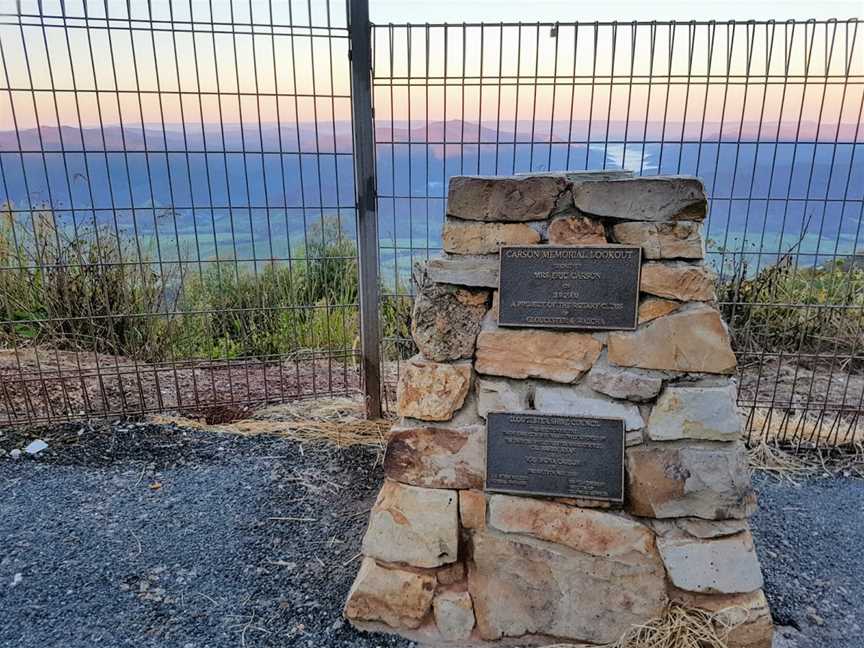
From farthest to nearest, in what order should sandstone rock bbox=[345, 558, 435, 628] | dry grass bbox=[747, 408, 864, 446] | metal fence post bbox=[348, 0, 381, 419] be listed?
dry grass bbox=[747, 408, 864, 446]
metal fence post bbox=[348, 0, 381, 419]
sandstone rock bbox=[345, 558, 435, 628]

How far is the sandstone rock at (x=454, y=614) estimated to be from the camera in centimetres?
233

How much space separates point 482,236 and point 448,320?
338 mm

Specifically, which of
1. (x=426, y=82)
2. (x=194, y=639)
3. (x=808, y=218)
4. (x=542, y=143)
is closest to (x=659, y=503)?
(x=194, y=639)

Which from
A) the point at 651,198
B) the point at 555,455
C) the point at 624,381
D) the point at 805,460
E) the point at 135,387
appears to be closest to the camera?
the point at 651,198

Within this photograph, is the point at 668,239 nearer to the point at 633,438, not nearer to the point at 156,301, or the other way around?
the point at 633,438

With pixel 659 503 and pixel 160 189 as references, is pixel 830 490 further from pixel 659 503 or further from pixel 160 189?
pixel 160 189

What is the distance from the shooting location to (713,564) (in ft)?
7.05

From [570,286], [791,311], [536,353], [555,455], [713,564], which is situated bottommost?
[713,564]

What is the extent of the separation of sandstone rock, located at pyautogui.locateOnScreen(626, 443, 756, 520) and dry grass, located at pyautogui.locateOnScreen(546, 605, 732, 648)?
37 cm

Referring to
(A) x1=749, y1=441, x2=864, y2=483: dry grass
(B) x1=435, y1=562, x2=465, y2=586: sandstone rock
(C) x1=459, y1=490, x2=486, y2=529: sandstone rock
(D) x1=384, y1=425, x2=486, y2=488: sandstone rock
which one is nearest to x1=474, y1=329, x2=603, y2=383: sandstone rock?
(D) x1=384, y1=425, x2=486, y2=488: sandstone rock

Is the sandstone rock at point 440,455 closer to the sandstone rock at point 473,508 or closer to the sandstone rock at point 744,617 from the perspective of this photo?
the sandstone rock at point 473,508

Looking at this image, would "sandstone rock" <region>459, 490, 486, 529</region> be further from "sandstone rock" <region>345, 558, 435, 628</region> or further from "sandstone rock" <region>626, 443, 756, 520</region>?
"sandstone rock" <region>626, 443, 756, 520</region>

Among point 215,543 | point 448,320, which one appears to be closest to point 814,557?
point 448,320

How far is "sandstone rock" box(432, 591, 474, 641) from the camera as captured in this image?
2.33 metres
